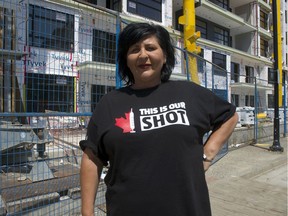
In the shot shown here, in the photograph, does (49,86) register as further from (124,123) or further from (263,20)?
(263,20)

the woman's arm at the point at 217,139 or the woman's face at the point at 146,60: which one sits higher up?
the woman's face at the point at 146,60

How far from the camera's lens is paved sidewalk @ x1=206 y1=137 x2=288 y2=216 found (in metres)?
4.00

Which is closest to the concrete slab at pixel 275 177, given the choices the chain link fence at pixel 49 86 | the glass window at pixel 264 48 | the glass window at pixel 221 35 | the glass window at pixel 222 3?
the chain link fence at pixel 49 86

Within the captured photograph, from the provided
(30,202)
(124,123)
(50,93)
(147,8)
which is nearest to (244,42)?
(147,8)

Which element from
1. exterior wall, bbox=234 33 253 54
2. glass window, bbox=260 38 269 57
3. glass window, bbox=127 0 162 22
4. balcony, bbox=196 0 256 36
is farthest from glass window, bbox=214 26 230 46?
glass window, bbox=127 0 162 22

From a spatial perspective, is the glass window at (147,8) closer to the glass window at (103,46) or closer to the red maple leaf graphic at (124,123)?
→ the glass window at (103,46)

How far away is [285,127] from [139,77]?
39.0 ft

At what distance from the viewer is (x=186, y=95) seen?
167 centimetres

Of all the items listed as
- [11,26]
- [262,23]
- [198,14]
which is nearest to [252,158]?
[11,26]

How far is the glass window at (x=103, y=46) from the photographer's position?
3812 millimetres

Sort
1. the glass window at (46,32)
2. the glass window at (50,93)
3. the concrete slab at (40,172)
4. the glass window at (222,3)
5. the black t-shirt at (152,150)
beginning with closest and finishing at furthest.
Answer: 1. the black t-shirt at (152,150)
2. the glass window at (46,32)
3. the glass window at (50,93)
4. the concrete slab at (40,172)
5. the glass window at (222,3)

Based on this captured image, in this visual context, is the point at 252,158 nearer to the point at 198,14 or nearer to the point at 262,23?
the point at 198,14

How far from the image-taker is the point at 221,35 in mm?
27531

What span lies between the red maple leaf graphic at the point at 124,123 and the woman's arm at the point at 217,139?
631 mm
